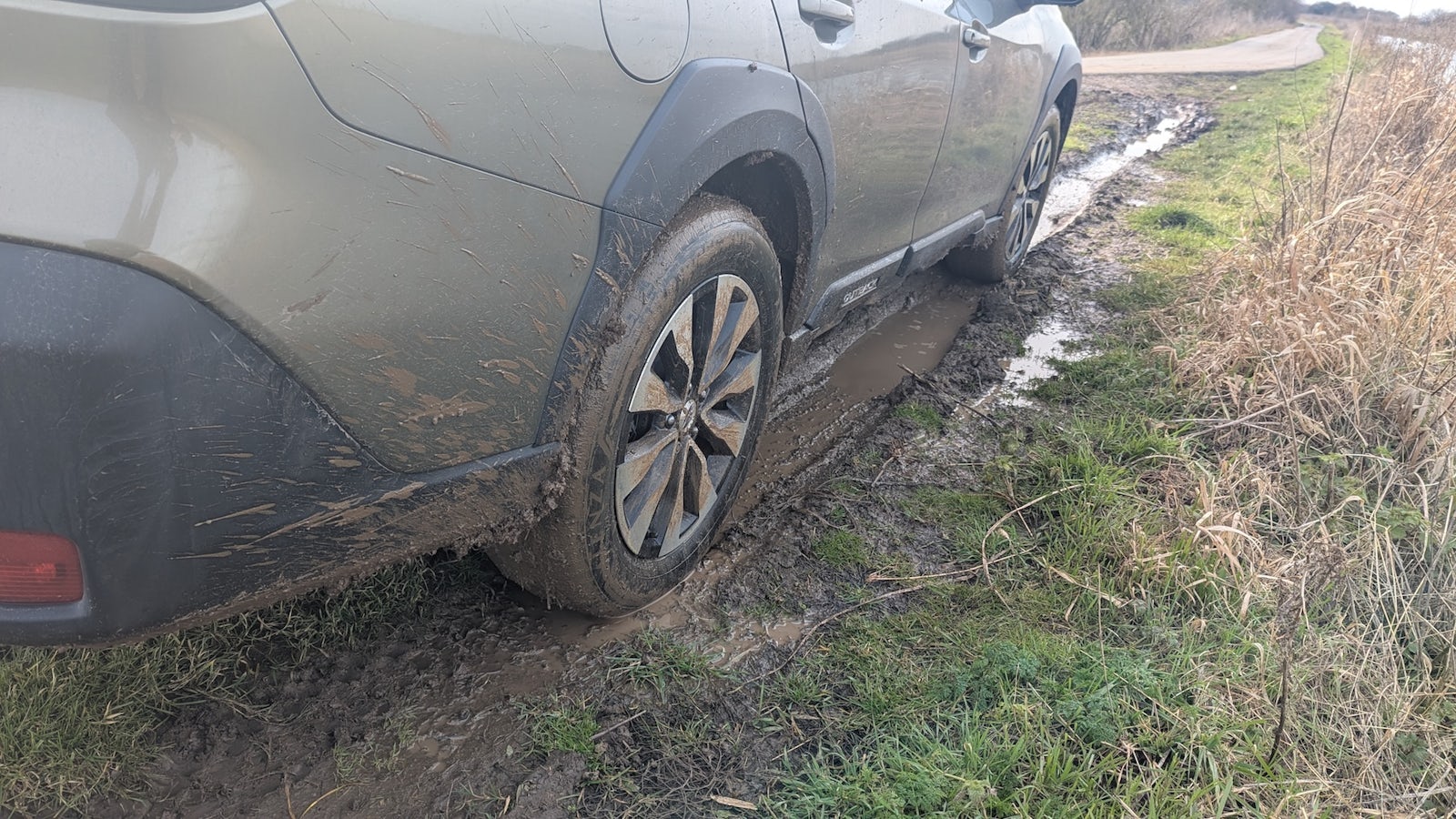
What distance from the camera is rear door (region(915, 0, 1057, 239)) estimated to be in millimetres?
3160

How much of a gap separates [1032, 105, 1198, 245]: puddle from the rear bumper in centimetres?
509

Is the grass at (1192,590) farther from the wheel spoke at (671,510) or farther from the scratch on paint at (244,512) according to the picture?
the scratch on paint at (244,512)

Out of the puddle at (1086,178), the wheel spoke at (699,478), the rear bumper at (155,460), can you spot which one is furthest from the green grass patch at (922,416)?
the puddle at (1086,178)

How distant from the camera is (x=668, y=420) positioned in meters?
2.12

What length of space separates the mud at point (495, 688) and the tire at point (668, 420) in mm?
159

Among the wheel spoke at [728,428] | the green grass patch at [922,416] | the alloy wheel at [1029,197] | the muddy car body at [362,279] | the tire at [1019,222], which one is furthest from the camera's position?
the alloy wheel at [1029,197]

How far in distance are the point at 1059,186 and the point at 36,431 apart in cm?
697

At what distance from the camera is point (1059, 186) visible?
703 centimetres

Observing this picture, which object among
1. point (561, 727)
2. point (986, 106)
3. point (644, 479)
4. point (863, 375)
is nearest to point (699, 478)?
point (644, 479)

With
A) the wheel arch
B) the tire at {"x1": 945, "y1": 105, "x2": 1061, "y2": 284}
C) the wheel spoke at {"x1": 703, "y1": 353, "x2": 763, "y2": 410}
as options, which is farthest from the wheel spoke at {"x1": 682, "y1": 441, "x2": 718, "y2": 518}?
the tire at {"x1": 945, "y1": 105, "x2": 1061, "y2": 284}

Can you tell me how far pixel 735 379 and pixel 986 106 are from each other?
176 centimetres

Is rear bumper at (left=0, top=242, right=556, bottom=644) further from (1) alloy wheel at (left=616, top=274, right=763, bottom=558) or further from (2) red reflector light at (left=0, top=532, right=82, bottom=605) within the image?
(1) alloy wheel at (left=616, top=274, right=763, bottom=558)

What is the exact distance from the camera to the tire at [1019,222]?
4.46 meters

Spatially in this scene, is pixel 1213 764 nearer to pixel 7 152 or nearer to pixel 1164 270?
A: pixel 7 152
